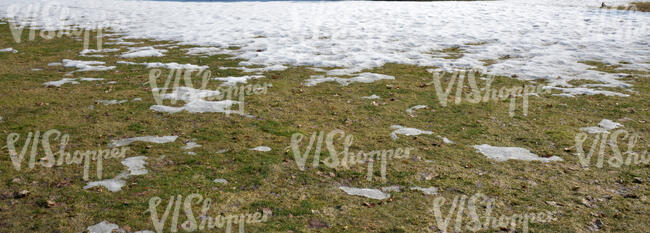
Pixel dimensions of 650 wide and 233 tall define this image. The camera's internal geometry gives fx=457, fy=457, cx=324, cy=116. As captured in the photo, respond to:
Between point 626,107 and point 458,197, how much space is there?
6.02 m

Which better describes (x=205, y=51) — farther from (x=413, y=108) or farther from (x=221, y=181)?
(x=221, y=181)

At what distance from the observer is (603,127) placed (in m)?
8.50

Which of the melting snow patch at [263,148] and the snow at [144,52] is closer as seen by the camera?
the melting snow patch at [263,148]

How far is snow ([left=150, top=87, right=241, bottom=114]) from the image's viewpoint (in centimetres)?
955

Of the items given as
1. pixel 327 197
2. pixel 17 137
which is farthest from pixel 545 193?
pixel 17 137

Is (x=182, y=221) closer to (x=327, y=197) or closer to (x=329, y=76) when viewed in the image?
(x=327, y=197)

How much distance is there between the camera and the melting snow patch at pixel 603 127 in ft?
27.4
